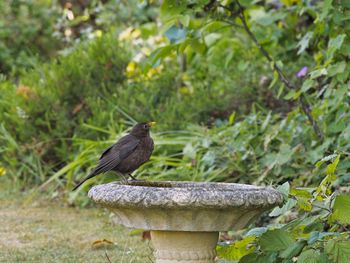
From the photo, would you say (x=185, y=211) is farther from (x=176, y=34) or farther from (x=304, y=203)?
(x=176, y=34)

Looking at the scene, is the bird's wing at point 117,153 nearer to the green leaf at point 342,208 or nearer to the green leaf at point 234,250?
the green leaf at point 234,250

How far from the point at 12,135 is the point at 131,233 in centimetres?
239

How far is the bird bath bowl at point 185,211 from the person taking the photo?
2941 mm

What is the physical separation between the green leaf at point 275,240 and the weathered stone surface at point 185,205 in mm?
116

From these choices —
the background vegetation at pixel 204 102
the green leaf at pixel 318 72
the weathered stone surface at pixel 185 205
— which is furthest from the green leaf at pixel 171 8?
the weathered stone surface at pixel 185 205

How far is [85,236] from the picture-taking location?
A: 532 cm

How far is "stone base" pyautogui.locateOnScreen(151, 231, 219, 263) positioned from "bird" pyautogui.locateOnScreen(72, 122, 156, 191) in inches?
36.2

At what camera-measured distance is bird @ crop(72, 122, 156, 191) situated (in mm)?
4137

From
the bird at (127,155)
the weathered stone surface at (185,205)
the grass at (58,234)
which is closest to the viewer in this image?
the weathered stone surface at (185,205)

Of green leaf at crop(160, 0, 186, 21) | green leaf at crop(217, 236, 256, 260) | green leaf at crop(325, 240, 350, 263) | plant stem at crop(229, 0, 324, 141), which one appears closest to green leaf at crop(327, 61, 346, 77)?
plant stem at crop(229, 0, 324, 141)

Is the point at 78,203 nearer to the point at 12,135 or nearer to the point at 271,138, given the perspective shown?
the point at 12,135

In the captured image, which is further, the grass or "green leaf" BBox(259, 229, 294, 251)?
the grass

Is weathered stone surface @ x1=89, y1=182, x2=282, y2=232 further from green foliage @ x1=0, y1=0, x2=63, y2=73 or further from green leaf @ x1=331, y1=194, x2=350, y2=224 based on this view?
green foliage @ x1=0, y1=0, x2=63, y2=73

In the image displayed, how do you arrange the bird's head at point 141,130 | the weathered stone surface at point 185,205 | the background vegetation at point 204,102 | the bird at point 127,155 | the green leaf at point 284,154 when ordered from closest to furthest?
the weathered stone surface at point 185,205 → the bird at point 127,155 → the bird's head at point 141,130 → the background vegetation at point 204,102 → the green leaf at point 284,154
